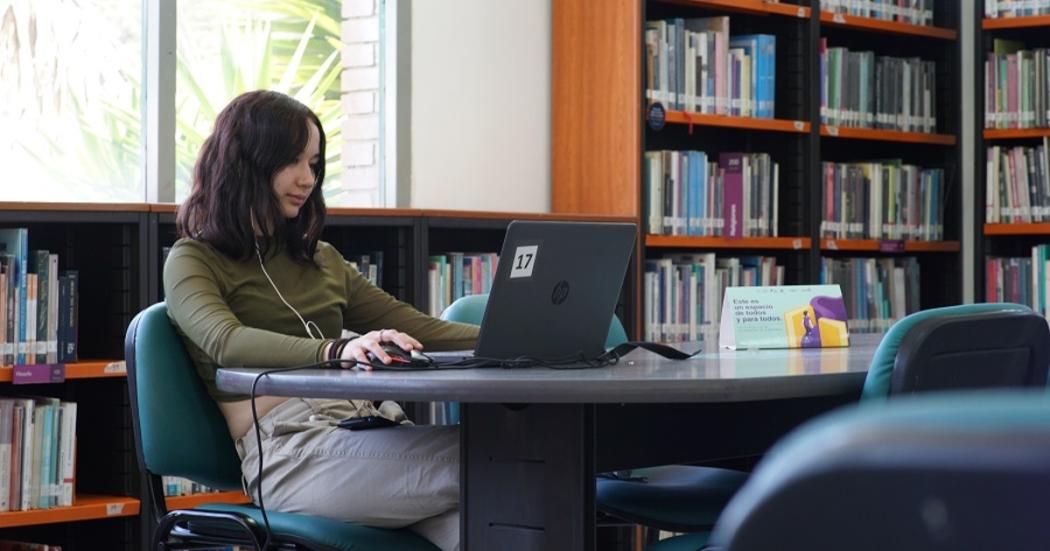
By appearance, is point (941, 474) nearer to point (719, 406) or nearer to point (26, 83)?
point (719, 406)

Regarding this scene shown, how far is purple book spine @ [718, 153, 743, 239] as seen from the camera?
472 centimetres

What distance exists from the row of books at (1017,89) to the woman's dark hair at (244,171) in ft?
11.3

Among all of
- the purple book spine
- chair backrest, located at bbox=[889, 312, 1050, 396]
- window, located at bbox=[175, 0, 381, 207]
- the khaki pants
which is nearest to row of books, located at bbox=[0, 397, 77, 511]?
window, located at bbox=[175, 0, 381, 207]

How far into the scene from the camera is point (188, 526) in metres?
2.15

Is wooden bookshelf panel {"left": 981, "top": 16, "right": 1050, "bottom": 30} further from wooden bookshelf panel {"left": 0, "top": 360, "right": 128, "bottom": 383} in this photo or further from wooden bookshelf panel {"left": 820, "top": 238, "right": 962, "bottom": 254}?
wooden bookshelf panel {"left": 0, "top": 360, "right": 128, "bottom": 383}

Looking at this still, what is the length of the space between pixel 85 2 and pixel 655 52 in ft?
5.76

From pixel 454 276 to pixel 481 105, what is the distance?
0.69 meters

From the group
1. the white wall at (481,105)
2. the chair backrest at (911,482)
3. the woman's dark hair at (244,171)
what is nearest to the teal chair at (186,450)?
the woman's dark hair at (244,171)

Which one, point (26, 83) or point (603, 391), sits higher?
point (26, 83)

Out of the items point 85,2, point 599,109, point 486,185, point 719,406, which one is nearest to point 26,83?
point 85,2

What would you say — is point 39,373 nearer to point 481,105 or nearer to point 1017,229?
point 481,105

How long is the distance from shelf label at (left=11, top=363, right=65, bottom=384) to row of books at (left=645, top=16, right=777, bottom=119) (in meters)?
2.08

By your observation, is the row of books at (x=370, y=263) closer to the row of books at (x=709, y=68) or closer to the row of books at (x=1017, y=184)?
the row of books at (x=709, y=68)

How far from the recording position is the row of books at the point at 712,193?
14.9 ft
